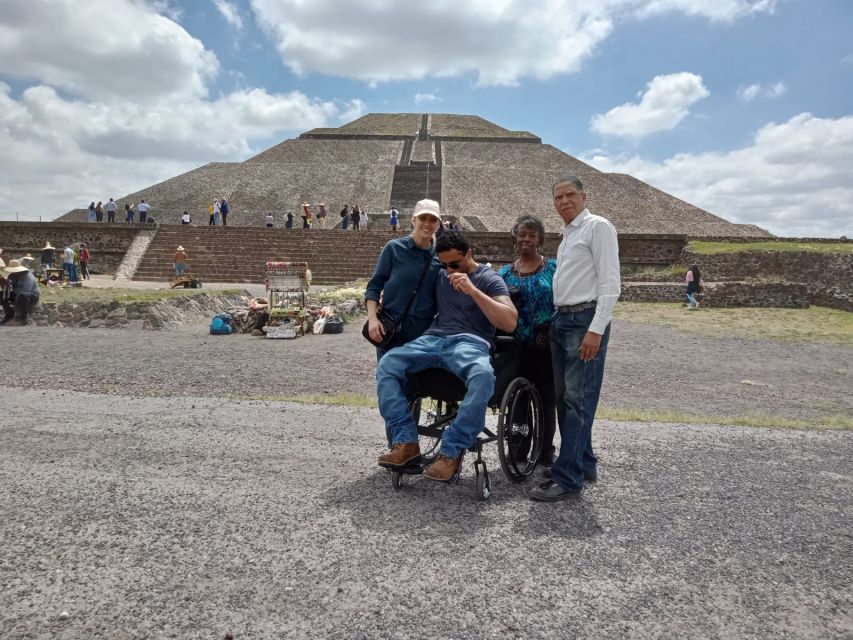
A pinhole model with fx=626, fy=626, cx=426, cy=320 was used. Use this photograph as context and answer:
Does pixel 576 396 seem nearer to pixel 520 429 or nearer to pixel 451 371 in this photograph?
pixel 520 429

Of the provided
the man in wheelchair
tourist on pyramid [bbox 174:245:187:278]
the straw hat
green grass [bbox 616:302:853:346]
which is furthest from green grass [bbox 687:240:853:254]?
the man in wheelchair

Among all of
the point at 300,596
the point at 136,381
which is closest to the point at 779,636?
the point at 300,596

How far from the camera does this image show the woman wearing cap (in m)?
3.73

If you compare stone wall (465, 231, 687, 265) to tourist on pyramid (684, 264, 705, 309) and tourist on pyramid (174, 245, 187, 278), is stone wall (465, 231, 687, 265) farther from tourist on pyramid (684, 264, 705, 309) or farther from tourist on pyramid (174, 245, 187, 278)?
tourist on pyramid (174, 245, 187, 278)

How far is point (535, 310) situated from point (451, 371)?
71 centimetres

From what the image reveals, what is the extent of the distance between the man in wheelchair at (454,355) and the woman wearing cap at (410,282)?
0.09m

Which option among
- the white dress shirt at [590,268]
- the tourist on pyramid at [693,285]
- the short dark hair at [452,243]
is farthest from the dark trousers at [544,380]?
the tourist on pyramid at [693,285]

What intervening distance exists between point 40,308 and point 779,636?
1290 cm

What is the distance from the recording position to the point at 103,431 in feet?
14.2

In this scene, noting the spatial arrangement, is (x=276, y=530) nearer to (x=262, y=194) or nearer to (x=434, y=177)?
(x=262, y=194)

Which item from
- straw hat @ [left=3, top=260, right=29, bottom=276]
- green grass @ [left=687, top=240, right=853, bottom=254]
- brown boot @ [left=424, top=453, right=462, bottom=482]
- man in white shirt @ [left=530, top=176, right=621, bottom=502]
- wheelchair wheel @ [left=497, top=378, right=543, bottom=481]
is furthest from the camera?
green grass @ [left=687, top=240, right=853, bottom=254]

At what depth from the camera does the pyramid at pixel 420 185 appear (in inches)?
1554

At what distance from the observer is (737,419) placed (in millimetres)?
5449

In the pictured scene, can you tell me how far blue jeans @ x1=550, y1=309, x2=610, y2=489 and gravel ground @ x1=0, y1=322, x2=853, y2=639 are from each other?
0.65 ft
